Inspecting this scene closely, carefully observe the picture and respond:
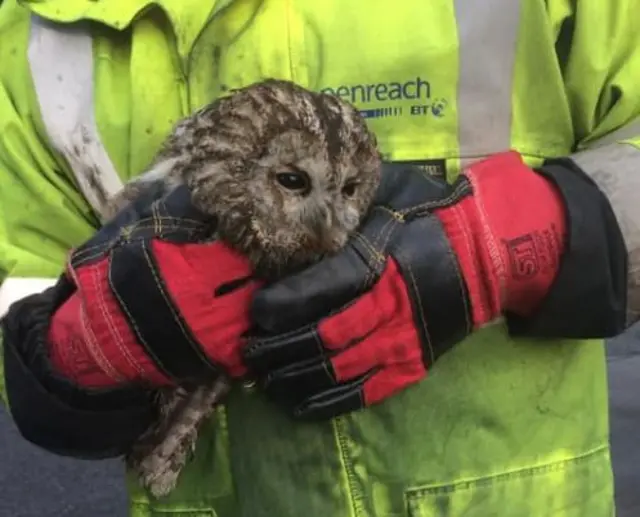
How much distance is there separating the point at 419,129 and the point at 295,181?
24 cm

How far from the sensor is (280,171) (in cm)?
115

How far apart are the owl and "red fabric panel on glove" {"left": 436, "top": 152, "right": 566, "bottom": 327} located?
0.10 metres

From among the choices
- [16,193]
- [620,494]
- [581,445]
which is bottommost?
[620,494]

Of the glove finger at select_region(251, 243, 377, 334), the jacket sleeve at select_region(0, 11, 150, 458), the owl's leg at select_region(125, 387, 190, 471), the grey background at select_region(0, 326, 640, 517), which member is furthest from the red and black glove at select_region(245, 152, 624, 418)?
the grey background at select_region(0, 326, 640, 517)

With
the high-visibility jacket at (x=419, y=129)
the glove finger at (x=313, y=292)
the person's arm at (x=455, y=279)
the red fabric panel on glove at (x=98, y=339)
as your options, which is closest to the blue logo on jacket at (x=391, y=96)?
the high-visibility jacket at (x=419, y=129)

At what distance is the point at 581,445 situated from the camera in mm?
1394

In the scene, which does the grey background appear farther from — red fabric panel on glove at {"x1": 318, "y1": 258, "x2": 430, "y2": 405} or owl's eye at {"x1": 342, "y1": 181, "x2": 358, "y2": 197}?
owl's eye at {"x1": 342, "y1": 181, "x2": 358, "y2": 197}

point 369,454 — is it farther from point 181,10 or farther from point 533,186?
point 181,10

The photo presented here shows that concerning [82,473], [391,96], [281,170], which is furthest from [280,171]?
[82,473]

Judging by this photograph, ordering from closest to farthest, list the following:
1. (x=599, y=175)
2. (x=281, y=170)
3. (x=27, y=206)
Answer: (x=281, y=170) < (x=599, y=175) < (x=27, y=206)

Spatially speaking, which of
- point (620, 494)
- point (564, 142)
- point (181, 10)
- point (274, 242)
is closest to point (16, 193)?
point (181, 10)

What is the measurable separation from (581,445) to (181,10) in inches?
26.4

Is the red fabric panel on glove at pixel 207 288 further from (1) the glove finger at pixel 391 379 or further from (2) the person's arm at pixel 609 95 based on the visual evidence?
(2) the person's arm at pixel 609 95

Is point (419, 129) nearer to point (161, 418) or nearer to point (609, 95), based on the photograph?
point (609, 95)
